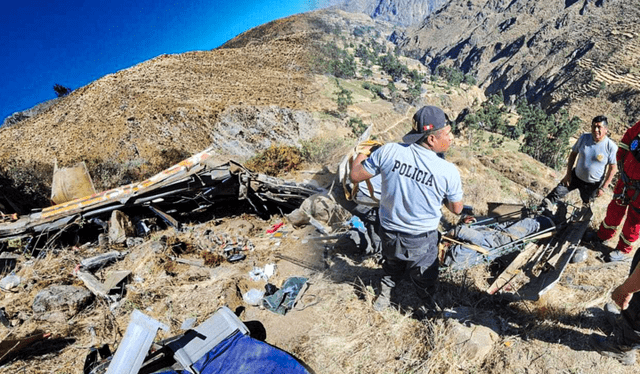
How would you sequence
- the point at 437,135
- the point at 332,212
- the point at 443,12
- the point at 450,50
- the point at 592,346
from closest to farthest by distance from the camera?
the point at 437,135
the point at 592,346
the point at 332,212
the point at 450,50
the point at 443,12

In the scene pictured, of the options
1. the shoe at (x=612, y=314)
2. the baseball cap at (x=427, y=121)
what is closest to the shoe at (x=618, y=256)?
the shoe at (x=612, y=314)

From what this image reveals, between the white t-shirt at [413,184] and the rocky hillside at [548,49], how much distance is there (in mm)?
55304

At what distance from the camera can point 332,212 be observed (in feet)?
17.2

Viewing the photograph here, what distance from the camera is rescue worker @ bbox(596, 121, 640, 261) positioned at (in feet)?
10.5

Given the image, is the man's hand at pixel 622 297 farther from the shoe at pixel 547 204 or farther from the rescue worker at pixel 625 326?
the shoe at pixel 547 204

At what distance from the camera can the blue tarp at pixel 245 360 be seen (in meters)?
2.60

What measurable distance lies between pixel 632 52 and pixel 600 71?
5475mm

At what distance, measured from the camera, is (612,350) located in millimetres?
2463

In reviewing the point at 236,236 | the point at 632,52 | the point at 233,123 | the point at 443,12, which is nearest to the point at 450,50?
the point at 443,12

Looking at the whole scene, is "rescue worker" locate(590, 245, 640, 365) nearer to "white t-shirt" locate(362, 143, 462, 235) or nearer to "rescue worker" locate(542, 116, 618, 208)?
"white t-shirt" locate(362, 143, 462, 235)

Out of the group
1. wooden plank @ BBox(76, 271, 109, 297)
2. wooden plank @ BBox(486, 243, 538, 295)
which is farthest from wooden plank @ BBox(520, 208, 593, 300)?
wooden plank @ BBox(76, 271, 109, 297)

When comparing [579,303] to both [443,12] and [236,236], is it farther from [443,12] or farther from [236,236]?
[443,12]

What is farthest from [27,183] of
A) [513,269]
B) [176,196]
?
[513,269]

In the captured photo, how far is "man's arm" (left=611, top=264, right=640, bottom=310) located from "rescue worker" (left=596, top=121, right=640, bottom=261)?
1658 mm
